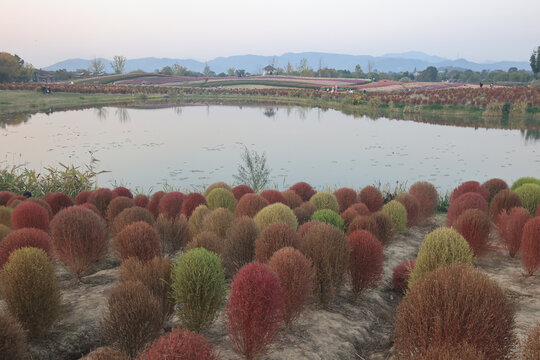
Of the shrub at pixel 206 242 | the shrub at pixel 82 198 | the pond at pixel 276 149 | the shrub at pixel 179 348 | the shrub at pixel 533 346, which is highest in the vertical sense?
the shrub at pixel 179 348

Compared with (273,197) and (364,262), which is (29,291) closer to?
(364,262)

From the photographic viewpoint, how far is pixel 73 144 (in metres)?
25.8

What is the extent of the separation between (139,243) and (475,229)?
6002 millimetres

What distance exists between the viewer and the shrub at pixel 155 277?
499 cm

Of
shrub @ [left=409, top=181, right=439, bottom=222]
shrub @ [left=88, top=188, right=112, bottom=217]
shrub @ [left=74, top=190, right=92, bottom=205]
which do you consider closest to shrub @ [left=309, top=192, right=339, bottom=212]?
shrub @ [left=409, top=181, right=439, bottom=222]

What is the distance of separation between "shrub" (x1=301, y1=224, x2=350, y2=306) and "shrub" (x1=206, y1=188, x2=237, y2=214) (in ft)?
12.5

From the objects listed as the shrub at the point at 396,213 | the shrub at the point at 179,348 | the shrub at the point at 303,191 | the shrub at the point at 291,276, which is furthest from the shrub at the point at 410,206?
the shrub at the point at 179,348

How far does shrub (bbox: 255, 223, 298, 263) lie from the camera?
19.2 feet

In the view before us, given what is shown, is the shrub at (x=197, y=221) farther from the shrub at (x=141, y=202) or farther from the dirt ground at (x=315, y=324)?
the shrub at (x=141, y=202)

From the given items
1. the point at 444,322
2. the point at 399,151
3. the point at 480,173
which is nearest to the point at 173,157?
the point at 399,151

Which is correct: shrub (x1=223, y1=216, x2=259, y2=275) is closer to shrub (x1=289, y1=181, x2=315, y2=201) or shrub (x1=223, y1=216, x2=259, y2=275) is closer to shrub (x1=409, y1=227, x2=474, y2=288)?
shrub (x1=409, y1=227, x2=474, y2=288)

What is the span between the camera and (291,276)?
4.84 m

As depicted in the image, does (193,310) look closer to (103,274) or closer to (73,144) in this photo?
(103,274)

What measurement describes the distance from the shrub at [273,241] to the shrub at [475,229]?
368cm
